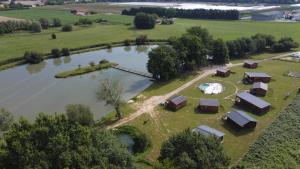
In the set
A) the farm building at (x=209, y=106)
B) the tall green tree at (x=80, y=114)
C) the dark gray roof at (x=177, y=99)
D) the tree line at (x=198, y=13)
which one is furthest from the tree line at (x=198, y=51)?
the tree line at (x=198, y=13)

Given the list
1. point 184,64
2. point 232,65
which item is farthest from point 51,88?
point 232,65

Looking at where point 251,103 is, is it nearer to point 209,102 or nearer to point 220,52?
point 209,102

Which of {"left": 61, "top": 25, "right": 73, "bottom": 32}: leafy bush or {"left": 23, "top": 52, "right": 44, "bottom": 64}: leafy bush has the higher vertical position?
{"left": 61, "top": 25, "right": 73, "bottom": 32}: leafy bush

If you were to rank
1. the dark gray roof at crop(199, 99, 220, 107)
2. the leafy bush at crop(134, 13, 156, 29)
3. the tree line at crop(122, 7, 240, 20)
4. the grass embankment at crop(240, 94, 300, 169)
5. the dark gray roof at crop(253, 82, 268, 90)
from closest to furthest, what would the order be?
the grass embankment at crop(240, 94, 300, 169), the dark gray roof at crop(199, 99, 220, 107), the dark gray roof at crop(253, 82, 268, 90), the leafy bush at crop(134, 13, 156, 29), the tree line at crop(122, 7, 240, 20)

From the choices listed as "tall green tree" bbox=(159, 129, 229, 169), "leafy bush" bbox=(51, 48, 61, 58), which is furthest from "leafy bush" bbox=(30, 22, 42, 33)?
"tall green tree" bbox=(159, 129, 229, 169)

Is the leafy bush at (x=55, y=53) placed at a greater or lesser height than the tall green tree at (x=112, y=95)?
greater

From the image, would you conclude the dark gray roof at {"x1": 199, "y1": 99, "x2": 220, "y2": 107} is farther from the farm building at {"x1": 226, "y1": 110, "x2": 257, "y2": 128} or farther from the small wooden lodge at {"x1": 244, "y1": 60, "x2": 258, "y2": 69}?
the small wooden lodge at {"x1": 244, "y1": 60, "x2": 258, "y2": 69}

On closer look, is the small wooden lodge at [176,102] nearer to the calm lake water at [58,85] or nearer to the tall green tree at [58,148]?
the calm lake water at [58,85]
